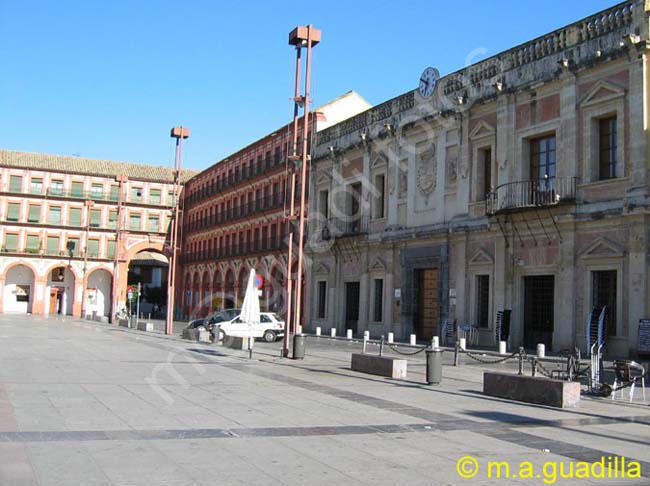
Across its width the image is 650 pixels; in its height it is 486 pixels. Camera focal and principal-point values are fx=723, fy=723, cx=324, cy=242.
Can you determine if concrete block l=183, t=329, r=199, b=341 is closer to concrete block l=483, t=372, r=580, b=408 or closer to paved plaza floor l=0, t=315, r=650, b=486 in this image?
paved plaza floor l=0, t=315, r=650, b=486

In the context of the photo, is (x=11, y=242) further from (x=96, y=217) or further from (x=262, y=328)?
(x=262, y=328)

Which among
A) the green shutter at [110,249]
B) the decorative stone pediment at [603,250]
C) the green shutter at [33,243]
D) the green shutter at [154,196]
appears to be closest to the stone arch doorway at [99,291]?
the green shutter at [110,249]

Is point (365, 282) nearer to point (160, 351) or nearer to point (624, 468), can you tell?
point (160, 351)

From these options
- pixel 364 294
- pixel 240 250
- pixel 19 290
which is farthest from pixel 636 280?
pixel 19 290

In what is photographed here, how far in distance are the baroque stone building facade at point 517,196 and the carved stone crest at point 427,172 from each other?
0.07 m

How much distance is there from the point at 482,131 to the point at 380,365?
16.2 metres

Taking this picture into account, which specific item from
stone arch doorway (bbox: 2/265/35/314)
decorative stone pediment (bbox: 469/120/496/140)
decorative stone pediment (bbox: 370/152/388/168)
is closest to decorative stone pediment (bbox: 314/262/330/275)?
decorative stone pediment (bbox: 370/152/388/168)

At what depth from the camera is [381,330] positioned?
123 ft

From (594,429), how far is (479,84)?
23027 mm

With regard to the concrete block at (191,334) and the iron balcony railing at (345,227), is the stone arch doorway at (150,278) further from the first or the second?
the concrete block at (191,334)

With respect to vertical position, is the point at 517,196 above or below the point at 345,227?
above

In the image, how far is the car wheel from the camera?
114ft

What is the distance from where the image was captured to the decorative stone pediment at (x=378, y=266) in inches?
1487

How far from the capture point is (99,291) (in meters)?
81.5
